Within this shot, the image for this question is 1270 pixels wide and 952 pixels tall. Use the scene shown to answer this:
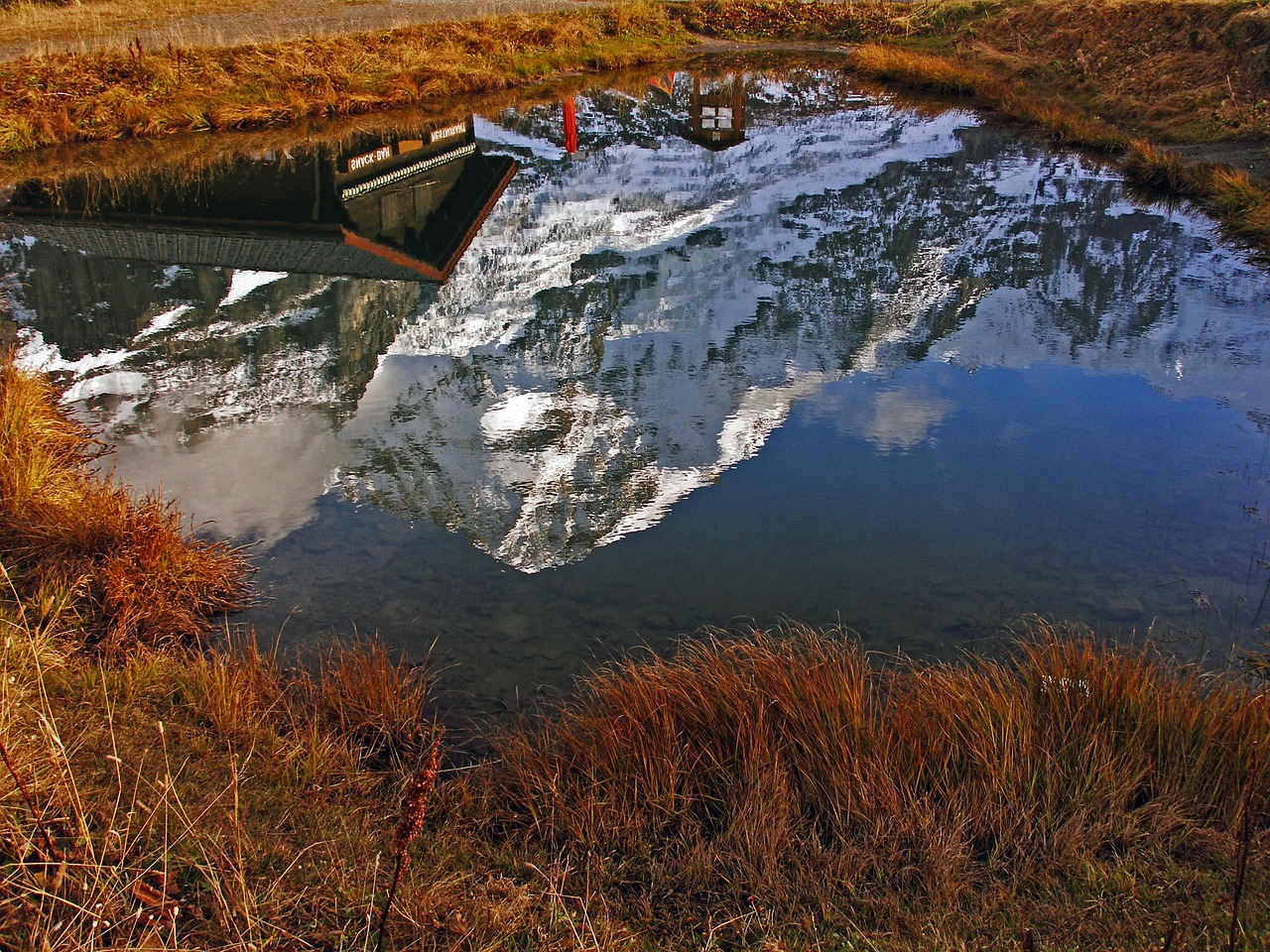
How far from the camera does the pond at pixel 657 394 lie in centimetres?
521

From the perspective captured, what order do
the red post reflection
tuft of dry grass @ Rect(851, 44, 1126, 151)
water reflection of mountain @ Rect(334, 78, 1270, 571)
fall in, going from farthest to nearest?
1. tuft of dry grass @ Rect(851, 44, 1126, 151)
2. the red post reflection
3. water reflection of mountain @ Rect(334, 78, 1270, 571)

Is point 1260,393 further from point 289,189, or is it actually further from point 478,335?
point 289,189

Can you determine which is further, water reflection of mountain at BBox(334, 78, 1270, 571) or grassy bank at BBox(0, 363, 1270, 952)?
water reflection of mountain at BBox(334, 78, 1270, 571)

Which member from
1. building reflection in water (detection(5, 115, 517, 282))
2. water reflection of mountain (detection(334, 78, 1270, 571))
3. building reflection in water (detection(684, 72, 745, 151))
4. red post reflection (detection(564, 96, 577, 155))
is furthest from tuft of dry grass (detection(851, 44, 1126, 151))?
building reflection in water (detection(5, 115, 517, 282))

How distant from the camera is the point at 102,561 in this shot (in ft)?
16.2

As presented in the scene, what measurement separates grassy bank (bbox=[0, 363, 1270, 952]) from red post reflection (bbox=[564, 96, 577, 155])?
13114 millimetres

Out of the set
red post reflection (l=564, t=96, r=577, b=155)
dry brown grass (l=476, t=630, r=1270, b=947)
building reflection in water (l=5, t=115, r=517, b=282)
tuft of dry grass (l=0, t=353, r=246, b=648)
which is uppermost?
red post reflection (l=564, t=96, r=577, b=155)

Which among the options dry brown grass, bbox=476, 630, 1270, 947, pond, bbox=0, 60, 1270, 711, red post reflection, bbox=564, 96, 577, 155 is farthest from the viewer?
red post reflection, bbox=564, 96, 577, 155

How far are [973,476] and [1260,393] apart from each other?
3089mm

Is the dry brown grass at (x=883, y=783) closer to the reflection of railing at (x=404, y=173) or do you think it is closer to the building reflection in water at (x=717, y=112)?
the reflection of railing at (x=404, y=173)

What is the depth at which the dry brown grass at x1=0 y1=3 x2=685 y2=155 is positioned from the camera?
1537 centimetres

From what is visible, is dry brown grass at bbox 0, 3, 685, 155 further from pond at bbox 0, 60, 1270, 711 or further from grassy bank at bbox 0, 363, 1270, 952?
grassy bank at bbox 0, 363, 1270, 952

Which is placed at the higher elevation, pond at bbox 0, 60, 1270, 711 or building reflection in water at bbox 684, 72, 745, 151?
building reflection in water at bbox 684, 72, 745, 151

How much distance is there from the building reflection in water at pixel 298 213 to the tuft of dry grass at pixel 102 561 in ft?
16.6
